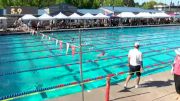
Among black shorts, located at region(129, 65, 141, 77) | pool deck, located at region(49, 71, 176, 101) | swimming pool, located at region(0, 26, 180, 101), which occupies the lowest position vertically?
swimming pool, located at region(0, 26, 180, 101)

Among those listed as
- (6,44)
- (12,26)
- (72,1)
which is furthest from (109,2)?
(6,44)

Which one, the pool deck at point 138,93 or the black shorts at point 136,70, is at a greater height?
the black shorts at point 136,70

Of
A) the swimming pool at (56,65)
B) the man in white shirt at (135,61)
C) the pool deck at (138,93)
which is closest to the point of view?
the pool deck at (138,93)

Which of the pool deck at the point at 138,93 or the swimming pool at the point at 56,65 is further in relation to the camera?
the swimming pool at the point at 56,65

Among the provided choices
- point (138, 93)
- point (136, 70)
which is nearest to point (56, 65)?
point (136, 70)

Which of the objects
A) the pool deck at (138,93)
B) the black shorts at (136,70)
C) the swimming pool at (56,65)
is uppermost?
the black shorts at (136,70)

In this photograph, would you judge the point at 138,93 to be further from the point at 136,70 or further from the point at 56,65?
the point at 56,65

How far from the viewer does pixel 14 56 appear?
1648 cm

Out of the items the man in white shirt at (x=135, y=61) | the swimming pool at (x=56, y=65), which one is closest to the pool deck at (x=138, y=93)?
the man in white shirt at (x=135, y=61)

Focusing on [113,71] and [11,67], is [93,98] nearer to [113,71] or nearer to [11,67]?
[113,71]

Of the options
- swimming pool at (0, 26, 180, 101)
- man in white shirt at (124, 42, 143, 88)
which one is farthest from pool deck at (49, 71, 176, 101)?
swimming pool at (0, 26, 180, 101)

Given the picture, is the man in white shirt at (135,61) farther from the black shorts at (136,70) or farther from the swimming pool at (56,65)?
the swimming pool at (56,65)

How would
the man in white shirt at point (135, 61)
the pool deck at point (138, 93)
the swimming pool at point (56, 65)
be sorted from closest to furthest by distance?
the pool deck at point (138, 93) < the man in white shirt at point (135, 61) < the swimming pool at point (56, 65)

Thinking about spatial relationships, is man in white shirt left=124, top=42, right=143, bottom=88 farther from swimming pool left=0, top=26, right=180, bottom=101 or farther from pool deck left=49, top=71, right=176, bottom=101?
swimming pool left=0, top=26, right=180, bottom=101
